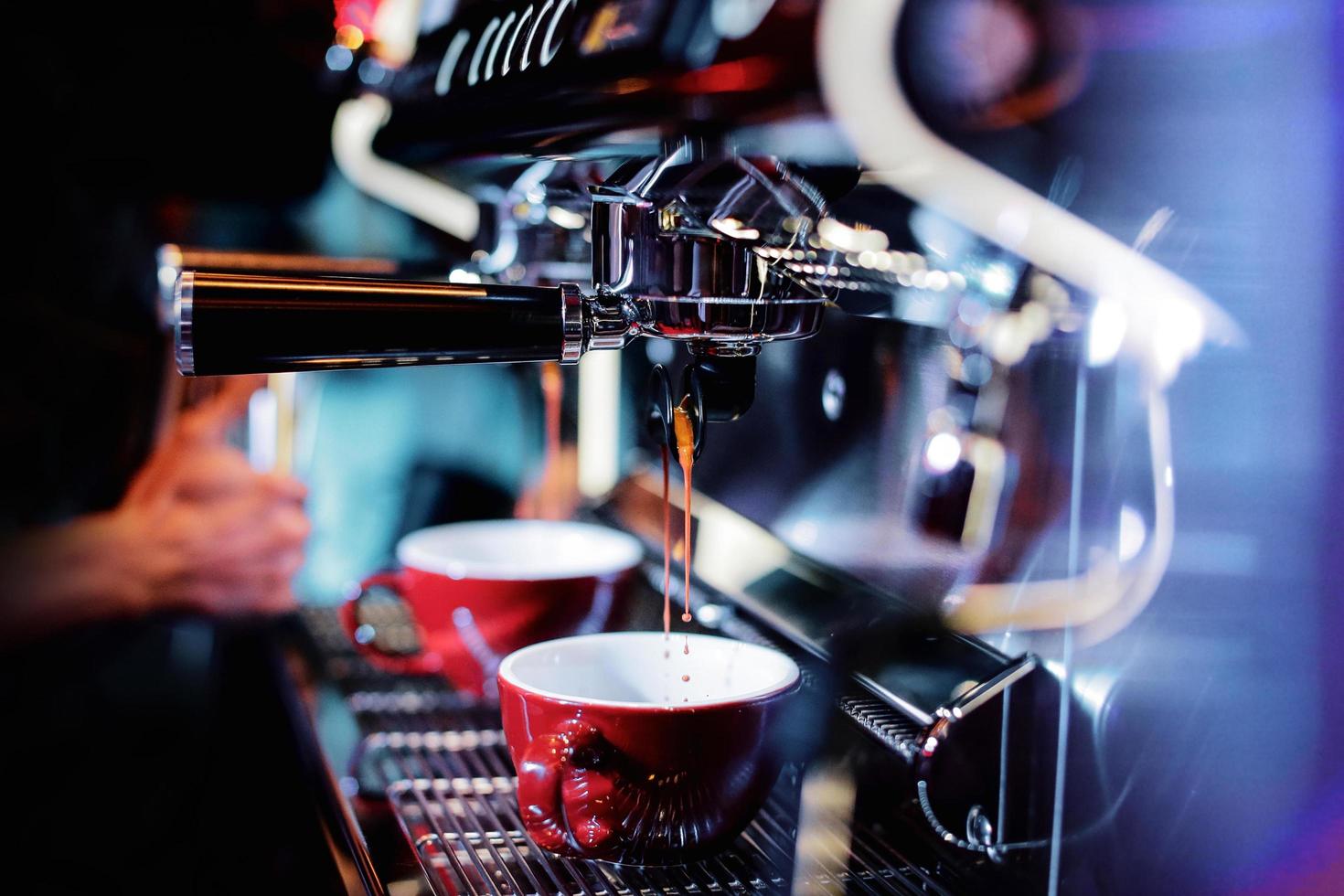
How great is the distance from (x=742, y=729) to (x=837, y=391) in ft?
0.71

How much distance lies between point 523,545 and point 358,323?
→ 19.2 inches

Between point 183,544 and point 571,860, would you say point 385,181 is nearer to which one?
point 183,544

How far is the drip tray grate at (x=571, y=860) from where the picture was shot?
0.48 m

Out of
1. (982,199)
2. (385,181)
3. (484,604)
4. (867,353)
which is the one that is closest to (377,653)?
(484,604)

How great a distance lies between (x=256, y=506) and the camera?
118cm

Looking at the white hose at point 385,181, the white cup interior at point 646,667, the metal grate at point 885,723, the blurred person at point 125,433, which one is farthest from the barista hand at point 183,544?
the metal grate at point 885,723

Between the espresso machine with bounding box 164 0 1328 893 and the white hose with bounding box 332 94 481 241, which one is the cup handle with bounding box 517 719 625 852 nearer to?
the espresso machine with bounding box 164 0 1328 893

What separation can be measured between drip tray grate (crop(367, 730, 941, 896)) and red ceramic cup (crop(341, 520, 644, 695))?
11 centimetres

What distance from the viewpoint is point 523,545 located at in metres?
0.88

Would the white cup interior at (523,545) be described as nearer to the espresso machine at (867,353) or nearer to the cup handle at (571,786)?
the espresso machine at (867,353)

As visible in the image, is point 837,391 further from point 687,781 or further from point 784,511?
point 687,781

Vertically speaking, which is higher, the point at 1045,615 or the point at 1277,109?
the point at 1277,109

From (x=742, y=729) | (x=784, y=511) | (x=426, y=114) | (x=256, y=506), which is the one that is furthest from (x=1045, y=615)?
(x=256, y=506)

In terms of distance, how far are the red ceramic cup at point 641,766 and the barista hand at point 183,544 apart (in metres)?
0.72
